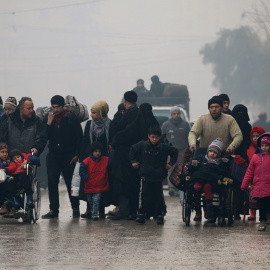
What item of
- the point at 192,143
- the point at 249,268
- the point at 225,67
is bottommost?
the point at 249,268

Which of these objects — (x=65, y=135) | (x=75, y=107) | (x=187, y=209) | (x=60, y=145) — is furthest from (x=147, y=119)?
(x=187, y=209)

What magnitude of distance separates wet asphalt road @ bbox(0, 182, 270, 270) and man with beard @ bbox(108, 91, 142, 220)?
22.4 inches

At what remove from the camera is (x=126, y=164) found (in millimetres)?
15148

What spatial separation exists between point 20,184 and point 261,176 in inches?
134

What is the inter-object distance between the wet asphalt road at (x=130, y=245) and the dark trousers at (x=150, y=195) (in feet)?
0.91

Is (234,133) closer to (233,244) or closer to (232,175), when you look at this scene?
(232,175)

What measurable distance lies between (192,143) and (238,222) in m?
1.37

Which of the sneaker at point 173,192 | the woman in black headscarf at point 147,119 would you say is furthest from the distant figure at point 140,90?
the woman in black headscarf at point 147,119

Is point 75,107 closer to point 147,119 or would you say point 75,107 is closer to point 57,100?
point 57,100

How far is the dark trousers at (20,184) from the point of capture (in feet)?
45.6

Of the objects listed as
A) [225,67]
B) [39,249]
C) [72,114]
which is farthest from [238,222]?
[225,67]

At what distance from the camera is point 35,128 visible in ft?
48.9

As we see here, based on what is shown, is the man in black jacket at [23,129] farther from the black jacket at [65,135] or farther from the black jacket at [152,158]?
the black jacket at [152,158]

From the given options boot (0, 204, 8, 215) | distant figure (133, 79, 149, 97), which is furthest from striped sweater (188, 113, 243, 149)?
distant figure (133, 79, 149, 97)
